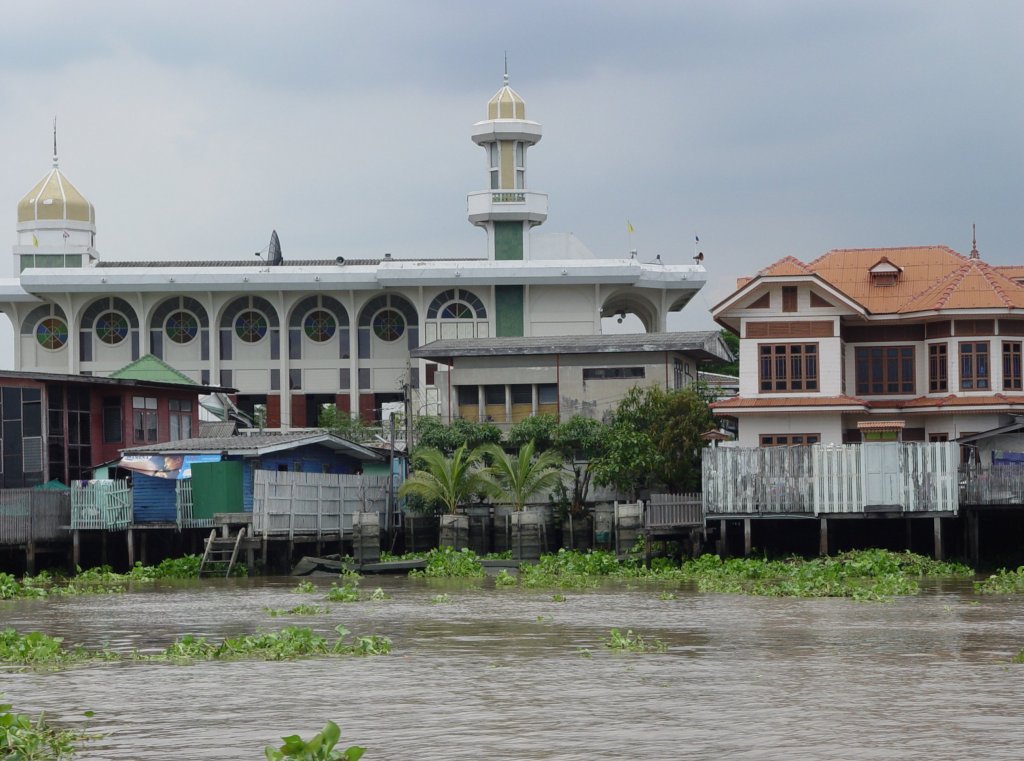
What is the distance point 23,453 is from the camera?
46.2 meters

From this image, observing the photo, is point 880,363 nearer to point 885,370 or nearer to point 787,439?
point 885,370

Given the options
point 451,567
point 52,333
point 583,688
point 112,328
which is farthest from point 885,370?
point 52,333

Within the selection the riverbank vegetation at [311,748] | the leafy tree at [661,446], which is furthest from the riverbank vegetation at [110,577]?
the riverbank vegetation at [311,748]

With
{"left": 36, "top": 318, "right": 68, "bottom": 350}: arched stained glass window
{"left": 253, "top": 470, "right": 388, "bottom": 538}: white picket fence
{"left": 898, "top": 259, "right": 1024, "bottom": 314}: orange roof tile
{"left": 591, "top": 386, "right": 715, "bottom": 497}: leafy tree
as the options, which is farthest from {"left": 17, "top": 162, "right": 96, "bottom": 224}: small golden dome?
{"left": 898, "top": 259, "right": 1024, "bottom": 314}: orange roof tile

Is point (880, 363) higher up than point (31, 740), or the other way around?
point (880, 363)

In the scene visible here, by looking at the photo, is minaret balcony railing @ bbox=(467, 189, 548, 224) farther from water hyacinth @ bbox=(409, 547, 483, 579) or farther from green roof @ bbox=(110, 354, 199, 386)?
water hyacinth @ bbox=(409, 547, 483, 579)

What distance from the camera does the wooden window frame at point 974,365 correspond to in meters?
44.4

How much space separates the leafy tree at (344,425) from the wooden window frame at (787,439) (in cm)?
2015

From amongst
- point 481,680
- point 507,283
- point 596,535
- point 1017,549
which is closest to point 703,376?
point 507,283

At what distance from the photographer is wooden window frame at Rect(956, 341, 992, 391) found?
44375 millimetres

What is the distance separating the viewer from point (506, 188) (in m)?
78.1

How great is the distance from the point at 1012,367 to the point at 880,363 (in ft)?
11.9

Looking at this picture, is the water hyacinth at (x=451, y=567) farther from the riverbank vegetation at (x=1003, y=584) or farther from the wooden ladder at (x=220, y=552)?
the riverbank vegetation at (x=1003, y=584)

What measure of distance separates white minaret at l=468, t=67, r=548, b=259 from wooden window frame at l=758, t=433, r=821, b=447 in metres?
34.3
